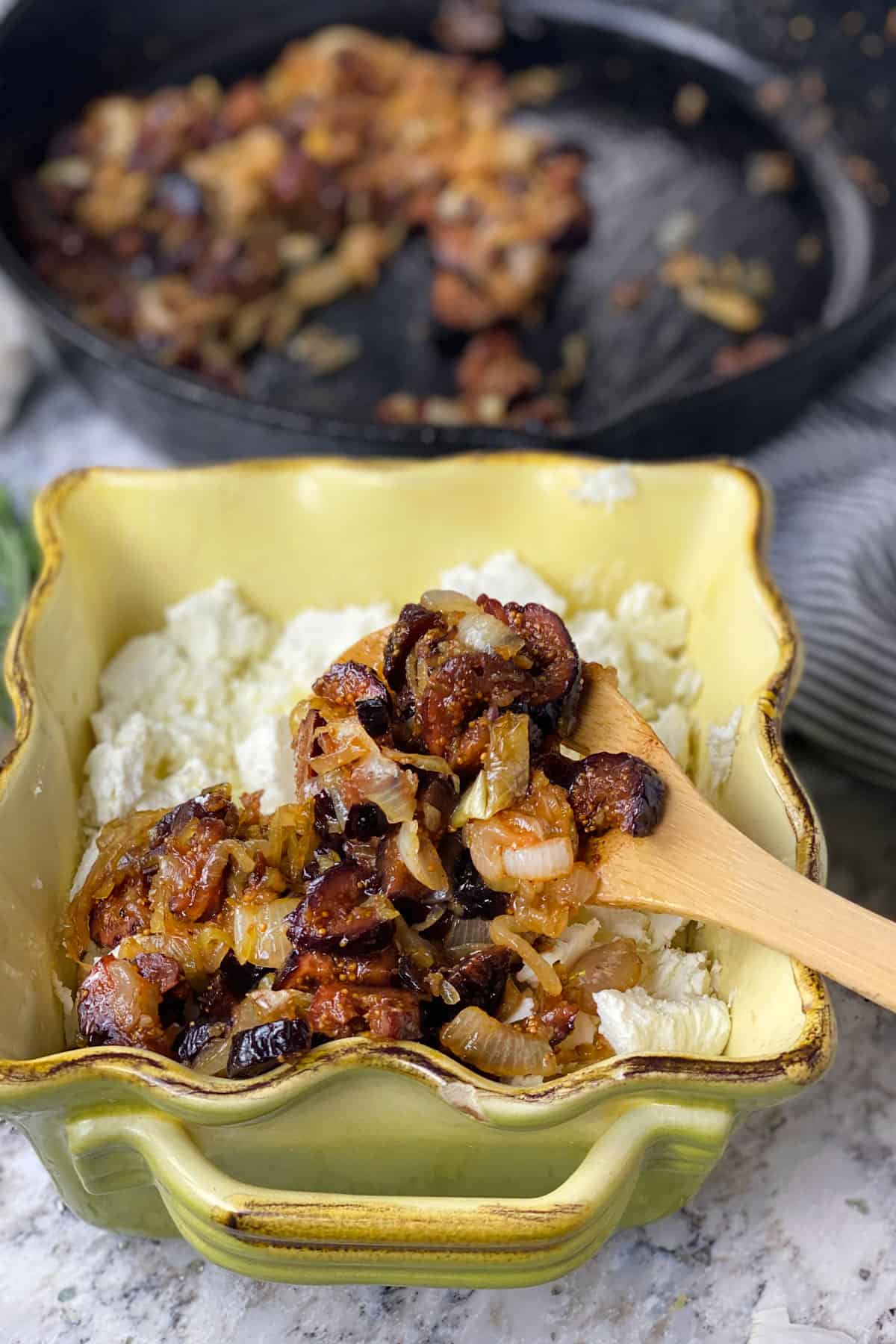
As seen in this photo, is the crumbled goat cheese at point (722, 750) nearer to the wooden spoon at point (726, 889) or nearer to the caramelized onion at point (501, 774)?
the wooden spoon at point (726, 889)

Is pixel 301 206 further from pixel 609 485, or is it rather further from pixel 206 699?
pixel 206 699

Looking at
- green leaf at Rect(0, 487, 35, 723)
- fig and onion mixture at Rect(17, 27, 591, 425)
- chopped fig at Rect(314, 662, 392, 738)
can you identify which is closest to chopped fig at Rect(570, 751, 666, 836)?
chopped fig at Rect(314, 662, 392, 738)

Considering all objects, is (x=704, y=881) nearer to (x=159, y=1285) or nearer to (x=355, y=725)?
(x=355, y=725)

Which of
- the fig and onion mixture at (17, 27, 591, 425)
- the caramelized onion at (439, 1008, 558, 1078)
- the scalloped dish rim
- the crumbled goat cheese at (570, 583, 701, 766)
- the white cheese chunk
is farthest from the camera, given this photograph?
the fig and onion mixture at (17, 27, 591, 425)

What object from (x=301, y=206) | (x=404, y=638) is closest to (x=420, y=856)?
(x=404, y=638)

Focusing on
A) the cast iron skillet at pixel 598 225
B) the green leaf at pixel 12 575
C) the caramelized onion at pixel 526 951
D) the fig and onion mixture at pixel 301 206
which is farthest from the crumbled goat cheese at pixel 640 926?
the fig and onion mixture at pixel 301 206

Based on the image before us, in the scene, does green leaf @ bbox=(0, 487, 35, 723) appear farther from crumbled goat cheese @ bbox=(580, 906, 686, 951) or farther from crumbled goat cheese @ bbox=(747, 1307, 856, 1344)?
crumbled goat cheese @ bbox=(747, 1307, 856, 1344)
